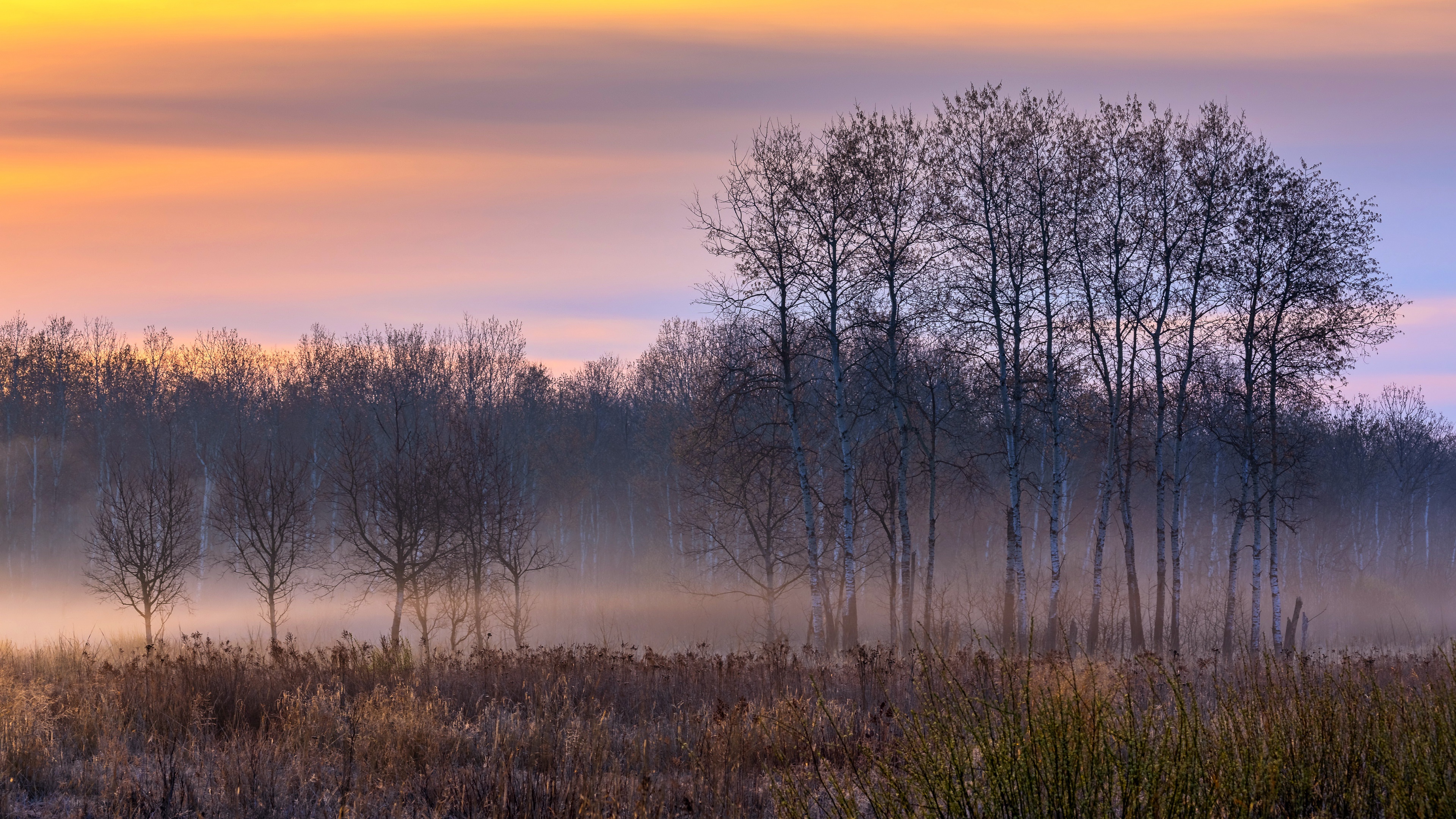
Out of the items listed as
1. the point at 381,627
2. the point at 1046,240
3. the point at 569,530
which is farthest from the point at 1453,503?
the point at 381,627

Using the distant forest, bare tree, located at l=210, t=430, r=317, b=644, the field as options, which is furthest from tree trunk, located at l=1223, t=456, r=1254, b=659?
bare tree, located at l=210, t=430, r=317, b=644

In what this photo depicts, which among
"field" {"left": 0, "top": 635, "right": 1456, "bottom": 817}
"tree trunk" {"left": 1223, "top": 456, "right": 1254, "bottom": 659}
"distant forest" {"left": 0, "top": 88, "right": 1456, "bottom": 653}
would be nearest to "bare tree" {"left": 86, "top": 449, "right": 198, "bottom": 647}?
"distant forest" {"left": 0, "top": 88, "right": 1456, "bottom": 653}

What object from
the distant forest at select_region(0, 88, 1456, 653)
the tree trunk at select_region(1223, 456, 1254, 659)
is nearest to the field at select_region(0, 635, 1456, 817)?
the distant forest at select_region(0, 88, 1456, 653)

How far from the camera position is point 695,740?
29.3 ft

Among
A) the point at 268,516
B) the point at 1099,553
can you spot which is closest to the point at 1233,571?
the point at 1099,553

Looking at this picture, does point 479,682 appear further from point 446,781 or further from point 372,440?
point 372,440

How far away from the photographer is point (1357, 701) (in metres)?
6.03

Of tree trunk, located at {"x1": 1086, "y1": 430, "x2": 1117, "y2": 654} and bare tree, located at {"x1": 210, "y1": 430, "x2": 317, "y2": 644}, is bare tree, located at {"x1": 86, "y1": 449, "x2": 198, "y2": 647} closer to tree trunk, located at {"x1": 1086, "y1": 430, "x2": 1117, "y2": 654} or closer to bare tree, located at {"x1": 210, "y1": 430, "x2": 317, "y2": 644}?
bare tree, located at {"x1": 210, "y1": 430, "x2": 317, "y2": 644}

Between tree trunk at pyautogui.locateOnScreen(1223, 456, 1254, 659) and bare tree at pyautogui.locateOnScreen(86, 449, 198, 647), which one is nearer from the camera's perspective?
tree trunk at pyautogui.locateOnScreen(1223, 456, 1254, 659)

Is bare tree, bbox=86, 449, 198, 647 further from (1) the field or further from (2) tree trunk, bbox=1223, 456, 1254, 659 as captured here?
(2) tree trunk, bbox=1223, 456, 1254, 659

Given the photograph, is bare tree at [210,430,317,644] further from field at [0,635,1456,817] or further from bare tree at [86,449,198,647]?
field at [0,635,1456,817]

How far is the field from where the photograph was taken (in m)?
4.39

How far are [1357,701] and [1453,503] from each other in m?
94.7

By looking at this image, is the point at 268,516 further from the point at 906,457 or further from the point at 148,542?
the point at 906,457
